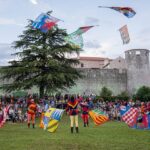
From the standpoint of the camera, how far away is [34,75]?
167ft

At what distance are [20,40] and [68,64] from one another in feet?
22.5

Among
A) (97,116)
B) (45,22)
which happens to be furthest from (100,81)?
(45,22)

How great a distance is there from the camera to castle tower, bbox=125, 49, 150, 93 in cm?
8475

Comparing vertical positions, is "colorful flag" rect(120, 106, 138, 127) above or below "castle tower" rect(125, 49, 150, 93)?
below

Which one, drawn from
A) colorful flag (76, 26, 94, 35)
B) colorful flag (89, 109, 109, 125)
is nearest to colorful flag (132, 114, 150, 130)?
colorful flag (89, 109, 109, 125)

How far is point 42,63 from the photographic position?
1932 inches

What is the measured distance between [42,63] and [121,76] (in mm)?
37180

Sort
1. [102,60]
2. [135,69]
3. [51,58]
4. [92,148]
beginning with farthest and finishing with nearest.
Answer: [102,60], [135,69], [51,58], [92,148]

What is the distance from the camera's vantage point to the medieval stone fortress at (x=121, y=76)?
7894cm

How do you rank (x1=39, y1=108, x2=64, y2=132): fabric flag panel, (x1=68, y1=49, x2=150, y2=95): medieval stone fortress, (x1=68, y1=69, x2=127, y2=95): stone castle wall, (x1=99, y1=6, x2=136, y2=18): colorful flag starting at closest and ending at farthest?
(x1=39, y1=108, x2=64, y2=132): fabric flag panel, (x1=99, y1=6, x2=136, y2=18): colorful flag, (x1=68, y1=69, x2=127, y2=95): stone castle wall, (x1=68, y1=49, x2=150, y2=95): medieval stone fortress

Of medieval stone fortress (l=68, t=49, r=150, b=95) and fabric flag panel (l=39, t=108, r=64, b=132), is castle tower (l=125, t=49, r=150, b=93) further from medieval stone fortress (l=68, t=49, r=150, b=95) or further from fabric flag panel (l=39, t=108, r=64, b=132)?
fabric flag panel (l=39, t=108, r=64, b=132)

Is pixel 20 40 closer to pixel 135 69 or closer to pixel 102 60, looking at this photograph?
pixel 135 69

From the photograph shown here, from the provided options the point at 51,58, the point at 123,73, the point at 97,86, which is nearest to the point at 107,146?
the point at 51,58

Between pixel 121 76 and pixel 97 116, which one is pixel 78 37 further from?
pixel 121 76
